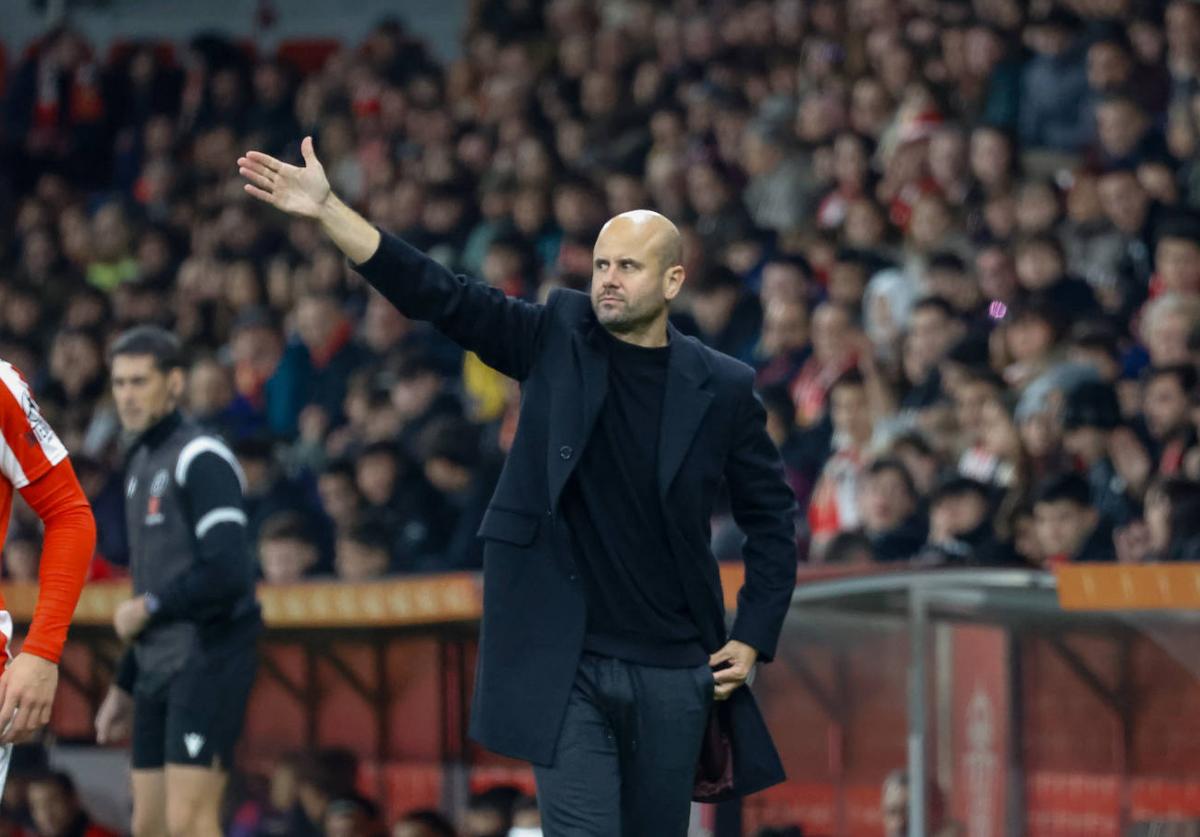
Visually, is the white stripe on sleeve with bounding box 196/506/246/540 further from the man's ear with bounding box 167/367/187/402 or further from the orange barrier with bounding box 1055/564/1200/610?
the orange barrier with bounding box 1055/564/1200/610

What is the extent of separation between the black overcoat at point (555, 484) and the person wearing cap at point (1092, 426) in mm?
3399

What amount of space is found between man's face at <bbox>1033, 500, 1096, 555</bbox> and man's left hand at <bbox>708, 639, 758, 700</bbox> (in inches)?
112

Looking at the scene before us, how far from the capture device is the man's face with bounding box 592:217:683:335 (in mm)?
5488

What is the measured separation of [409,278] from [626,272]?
20.8 inches

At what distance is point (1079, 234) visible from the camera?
1077cm

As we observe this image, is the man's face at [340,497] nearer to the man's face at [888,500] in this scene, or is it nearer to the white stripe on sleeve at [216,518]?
the man's face at [888,500]

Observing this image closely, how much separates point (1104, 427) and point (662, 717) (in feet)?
12.8

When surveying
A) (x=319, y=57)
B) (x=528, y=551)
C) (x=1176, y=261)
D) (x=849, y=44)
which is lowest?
(x=528, y=551)

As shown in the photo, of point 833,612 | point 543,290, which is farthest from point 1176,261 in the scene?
point 543,290

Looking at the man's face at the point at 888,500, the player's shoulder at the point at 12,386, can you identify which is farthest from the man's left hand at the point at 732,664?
the man's face at the point at 888,500

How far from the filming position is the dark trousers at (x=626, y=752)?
550 cm

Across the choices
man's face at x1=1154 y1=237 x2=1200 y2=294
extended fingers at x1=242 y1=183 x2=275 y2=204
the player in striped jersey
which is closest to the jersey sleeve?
the player in striped jersey

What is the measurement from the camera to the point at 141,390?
7.89 meters

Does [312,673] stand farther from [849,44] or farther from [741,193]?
[849,44]
